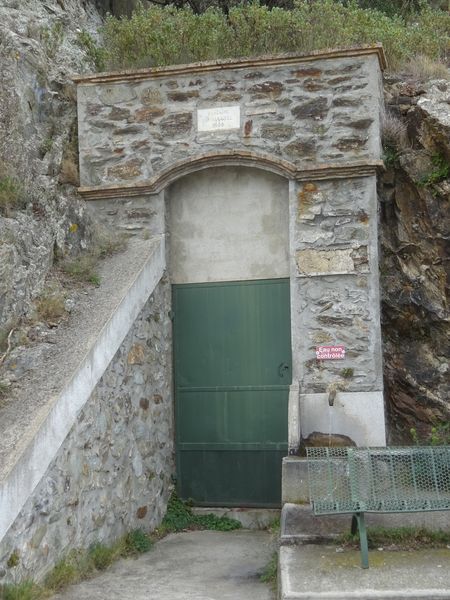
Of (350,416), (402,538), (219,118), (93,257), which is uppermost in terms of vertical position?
(219,118)

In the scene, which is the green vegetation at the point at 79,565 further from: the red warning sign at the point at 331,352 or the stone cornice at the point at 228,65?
the stone cornice at the point at 228,65

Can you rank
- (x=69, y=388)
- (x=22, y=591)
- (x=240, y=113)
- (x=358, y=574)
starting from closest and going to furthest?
1. (x=22, y=591)
2. (x=358, y=574)
3. (x=69, y=388)
4. (x=240, y=113)

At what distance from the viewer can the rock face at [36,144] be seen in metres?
5.74

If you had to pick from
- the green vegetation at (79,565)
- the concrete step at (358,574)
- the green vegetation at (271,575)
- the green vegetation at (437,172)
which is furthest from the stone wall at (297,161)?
the green vegetation at (79,565)

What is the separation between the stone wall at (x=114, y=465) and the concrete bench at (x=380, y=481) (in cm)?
160

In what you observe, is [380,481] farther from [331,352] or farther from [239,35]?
[239,35]

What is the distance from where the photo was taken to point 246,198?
7.06 metres

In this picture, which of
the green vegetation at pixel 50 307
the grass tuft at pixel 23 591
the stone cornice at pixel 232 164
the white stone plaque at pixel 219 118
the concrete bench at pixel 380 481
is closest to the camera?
the grass tuft at pixel 23 591

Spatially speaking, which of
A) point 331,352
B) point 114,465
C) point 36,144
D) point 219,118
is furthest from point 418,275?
point 36,144

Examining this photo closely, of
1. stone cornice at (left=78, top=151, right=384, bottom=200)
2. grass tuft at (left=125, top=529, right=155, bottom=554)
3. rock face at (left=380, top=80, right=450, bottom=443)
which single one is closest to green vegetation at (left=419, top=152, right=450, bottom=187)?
rock face at (left=380, top=80, right=450, bottom=443)

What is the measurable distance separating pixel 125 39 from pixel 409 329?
4.43m

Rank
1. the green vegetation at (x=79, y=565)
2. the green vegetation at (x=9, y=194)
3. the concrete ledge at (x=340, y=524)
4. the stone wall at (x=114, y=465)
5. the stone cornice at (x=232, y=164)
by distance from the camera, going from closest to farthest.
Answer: the green vegetation at (x=79, y=565), the stone wall at (x=114, y=465), the concrete ledge at (x=340, y=524), the green vegetation at (x=9, y=194), the stone cornice at (x=232, y=164)

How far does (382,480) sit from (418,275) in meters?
2.54

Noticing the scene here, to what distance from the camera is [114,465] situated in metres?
5.70
